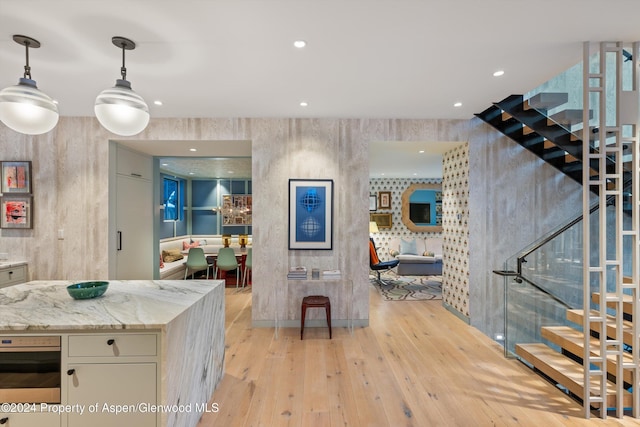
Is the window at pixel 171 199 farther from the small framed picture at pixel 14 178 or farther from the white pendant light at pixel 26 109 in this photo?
the white pendant light at pixel 26 109

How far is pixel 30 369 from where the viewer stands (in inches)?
63.9

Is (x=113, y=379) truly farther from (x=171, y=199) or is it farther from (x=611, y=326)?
(x=171, y=199)

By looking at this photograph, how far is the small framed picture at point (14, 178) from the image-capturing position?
3688 mm

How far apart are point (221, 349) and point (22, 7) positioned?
2698 mm

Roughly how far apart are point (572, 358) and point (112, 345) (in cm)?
370

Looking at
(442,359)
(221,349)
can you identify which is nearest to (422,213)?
(442,359)

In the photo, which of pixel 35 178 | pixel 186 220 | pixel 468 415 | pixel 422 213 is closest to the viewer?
pixel 468 415

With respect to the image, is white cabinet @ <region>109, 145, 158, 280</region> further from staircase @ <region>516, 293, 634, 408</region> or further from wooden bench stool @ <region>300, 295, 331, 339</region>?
staircase @ <region>516, 293, 634, 408</region>

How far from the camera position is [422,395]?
7.84ft

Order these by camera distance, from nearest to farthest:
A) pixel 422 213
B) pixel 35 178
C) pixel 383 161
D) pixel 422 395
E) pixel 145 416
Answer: pixel 145 416 < pixel 422 395 < pixel 35 178 < pixel 383 161 < pixel 422 213

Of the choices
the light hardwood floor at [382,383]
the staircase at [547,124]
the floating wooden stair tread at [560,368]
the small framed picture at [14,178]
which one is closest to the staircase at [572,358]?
the floating wooden stair tread at [560,368]

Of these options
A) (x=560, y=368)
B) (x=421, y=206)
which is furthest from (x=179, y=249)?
(x=560, y=368)

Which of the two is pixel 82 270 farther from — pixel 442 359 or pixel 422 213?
pixel 422 213

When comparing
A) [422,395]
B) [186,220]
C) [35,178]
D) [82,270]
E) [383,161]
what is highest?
[383,161]
